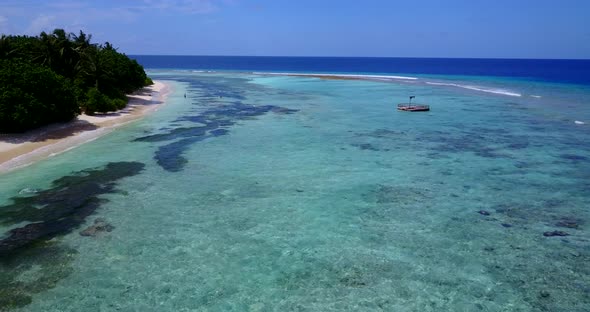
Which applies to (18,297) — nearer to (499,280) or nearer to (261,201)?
(261,201)

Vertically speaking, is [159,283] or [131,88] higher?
[131,88]

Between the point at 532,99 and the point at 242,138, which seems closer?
the point at 242,138

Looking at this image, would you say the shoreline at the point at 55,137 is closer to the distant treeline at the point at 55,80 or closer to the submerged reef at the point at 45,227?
the distant treeline at the point at 55,80

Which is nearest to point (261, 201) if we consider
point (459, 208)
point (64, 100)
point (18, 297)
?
point (459, 208)

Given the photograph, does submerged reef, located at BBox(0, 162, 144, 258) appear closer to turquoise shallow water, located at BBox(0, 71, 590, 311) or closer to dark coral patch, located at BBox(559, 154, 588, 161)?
turquoise shallow water, located at BBox(0, 71, 590, 311)

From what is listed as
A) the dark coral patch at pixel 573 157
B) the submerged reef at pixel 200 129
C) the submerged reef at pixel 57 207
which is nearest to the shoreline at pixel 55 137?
the submerged reef at pixel 200 129

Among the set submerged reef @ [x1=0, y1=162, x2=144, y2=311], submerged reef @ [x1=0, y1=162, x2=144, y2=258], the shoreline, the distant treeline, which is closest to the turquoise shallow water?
submerged reef @ [x1=0, y1=162, x2=144, y2=311]

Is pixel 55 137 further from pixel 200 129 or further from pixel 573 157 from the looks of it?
pixel 573 157
